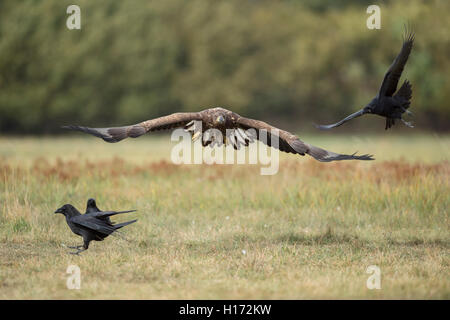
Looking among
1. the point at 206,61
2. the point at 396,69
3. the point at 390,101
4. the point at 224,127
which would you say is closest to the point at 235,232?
the point at 224,127

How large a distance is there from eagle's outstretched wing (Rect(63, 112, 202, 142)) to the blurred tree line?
27329 mm

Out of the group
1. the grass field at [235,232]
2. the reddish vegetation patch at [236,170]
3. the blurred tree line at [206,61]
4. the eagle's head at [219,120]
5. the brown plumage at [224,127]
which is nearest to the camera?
the grass field at [235,232]

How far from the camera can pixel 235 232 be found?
10969mm

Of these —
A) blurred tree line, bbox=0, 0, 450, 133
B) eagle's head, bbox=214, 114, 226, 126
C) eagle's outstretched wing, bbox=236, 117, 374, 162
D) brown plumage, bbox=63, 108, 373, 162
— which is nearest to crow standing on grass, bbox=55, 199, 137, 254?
brown plumage, bbox=63, 108, 373, 162

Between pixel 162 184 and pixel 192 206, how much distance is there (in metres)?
1.75

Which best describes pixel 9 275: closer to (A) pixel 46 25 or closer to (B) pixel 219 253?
(B) pixel 219 253

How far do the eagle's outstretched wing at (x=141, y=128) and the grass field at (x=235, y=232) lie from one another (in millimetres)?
1756

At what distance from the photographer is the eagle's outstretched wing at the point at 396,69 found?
882 centimetres

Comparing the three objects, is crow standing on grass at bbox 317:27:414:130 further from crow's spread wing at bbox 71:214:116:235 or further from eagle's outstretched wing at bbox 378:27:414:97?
crow's spread wing at bbox 71:214:116:235

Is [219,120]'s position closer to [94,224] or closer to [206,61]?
[94,224]

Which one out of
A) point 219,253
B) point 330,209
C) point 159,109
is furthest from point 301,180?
point 159,109

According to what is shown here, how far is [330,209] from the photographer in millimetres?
12227

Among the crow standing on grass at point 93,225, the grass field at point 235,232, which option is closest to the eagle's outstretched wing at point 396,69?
the grass field at point 235,232

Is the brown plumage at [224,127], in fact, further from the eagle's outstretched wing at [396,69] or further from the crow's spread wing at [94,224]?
the crow's spread wing at [94,224]
